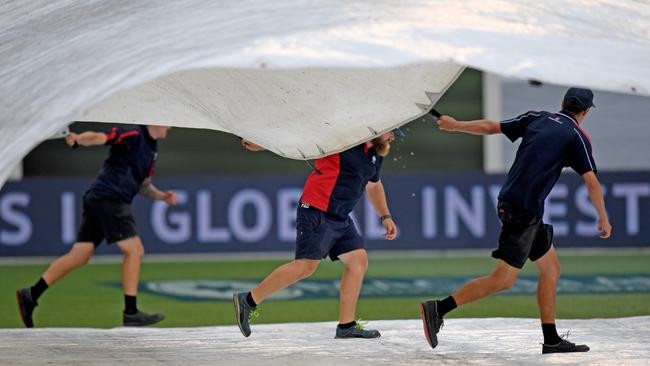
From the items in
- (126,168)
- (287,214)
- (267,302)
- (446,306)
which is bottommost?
(267,302)

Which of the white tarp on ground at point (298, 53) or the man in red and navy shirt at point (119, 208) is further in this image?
the man in red and navy shirt at point (119, 208)

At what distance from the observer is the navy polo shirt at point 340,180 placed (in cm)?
861

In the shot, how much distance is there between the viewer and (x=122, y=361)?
7.81 metres

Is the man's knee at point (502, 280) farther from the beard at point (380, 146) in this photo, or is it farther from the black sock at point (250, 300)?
the black sock at point (250, 300)

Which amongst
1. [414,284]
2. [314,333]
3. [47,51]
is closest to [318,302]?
[414,284]

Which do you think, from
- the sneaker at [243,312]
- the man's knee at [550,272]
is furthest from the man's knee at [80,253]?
the man's knee at [550,272]

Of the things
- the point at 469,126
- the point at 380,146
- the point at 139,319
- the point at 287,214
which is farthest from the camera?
the point at 287,214

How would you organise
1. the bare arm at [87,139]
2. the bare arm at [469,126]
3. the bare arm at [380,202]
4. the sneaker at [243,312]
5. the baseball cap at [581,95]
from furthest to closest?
the bare arm at [87,139]
the bare arm at [380,202]
the sneaker at [243,312]
the baseball cap at [581,95]
the bare arm at [469,126]

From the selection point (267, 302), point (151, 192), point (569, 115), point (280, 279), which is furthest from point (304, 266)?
point (267, 302)

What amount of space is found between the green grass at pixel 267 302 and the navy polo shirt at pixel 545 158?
2947 mm

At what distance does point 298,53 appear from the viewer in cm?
605

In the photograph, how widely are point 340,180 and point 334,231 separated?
1.11 feet

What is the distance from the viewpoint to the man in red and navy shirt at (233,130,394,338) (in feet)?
27.8

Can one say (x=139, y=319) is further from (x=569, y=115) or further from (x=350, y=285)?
(x=569, y=115)
